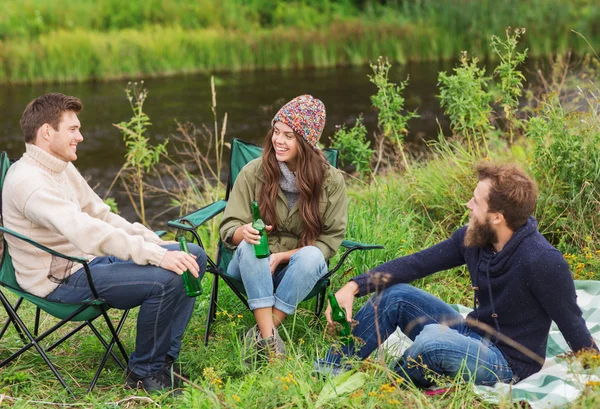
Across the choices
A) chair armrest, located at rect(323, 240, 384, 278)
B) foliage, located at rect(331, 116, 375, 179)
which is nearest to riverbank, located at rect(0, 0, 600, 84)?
foliage, located at rect(331, 116, 375, 179)

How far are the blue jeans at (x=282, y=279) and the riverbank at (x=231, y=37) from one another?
9.20 m

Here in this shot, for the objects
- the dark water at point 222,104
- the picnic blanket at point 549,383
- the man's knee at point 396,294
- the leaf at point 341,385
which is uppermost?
the man's knee at point 396,294

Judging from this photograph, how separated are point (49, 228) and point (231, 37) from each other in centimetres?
1112

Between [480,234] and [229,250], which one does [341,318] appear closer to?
[480,234]

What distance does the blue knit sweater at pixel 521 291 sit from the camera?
9.00 ft

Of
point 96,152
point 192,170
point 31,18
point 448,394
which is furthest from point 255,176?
point 31,18

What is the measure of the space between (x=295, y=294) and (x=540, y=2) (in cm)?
1255

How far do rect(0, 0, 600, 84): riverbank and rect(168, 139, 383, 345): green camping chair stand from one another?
841cm

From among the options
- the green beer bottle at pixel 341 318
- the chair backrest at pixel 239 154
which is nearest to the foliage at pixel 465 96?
the chair backrest at pixel 239 154

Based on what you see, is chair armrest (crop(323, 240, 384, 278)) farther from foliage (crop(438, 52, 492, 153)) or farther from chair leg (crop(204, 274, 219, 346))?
foliage (crop(438, 52, 492, 153))

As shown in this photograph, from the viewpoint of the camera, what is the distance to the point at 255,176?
3643 millimetres

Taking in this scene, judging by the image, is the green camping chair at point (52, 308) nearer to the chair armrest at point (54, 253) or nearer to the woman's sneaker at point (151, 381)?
the chair armrest at point (54, 253)

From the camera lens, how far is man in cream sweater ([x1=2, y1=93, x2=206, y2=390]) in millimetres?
3029

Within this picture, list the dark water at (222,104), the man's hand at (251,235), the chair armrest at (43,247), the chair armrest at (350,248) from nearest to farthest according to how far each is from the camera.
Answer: the chair armrest at (43,247) < the man's hand at (251,235) < the chair armrest at (350,248) < the dark water at (222,104)
